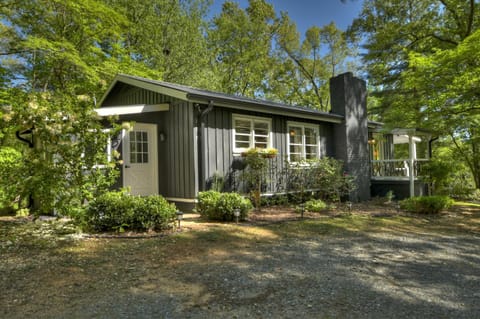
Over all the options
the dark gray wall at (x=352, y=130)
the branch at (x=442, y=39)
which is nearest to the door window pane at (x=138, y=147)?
the dark gray wall at (x=352, y=130)

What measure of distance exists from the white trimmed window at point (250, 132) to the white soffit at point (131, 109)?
1.93 meters

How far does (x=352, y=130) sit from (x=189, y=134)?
6336 mm

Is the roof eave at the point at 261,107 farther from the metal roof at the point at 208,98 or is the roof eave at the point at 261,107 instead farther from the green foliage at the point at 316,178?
the green foliage at the point at 316,178

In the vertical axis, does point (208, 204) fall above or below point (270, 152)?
below

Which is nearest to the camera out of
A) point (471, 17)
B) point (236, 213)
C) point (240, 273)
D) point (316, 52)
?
point (240, 273)

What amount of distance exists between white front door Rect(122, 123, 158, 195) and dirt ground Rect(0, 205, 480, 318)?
88.6 inches

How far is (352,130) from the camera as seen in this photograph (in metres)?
11.2

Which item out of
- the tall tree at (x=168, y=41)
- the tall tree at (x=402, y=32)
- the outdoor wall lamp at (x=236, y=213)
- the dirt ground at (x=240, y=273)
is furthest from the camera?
the tall tree at (x=168, y=41)

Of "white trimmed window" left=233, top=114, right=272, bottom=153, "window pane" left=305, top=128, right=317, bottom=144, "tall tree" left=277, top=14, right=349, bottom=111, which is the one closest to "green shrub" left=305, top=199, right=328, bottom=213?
"white trimmed window" left=233, top=114, right=272, bottom=153

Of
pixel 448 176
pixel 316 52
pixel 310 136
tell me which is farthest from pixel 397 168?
pixel 316 52

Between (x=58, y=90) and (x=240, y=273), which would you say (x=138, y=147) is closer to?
(x=58, y=90)

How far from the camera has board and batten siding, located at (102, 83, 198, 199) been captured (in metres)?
7.62

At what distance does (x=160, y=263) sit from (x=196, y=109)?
4414 millimetres

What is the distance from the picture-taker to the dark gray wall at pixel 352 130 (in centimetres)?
1100
